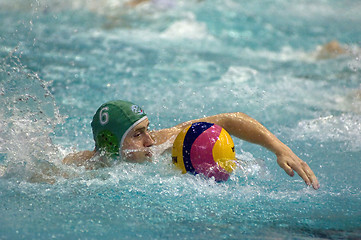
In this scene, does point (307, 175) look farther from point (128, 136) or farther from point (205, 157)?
point (128, 136)

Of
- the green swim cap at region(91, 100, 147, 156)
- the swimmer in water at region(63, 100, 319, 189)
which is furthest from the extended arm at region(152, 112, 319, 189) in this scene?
the green swim cap at region(91, 100, 147, 156)

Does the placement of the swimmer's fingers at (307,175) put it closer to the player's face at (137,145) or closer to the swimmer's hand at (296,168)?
the swimmer's hand at (296,168)

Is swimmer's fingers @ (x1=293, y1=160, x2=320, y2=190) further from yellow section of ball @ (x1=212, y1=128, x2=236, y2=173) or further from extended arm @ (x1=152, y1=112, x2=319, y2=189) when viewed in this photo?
yellow section of ball @ (x1=212, y1=128, x2=236, y2=173)

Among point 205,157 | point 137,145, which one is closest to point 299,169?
point 205,157

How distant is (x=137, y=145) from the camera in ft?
10.4

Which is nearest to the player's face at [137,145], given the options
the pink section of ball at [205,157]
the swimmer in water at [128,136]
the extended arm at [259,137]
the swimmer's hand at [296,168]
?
the swimmer in water at [128,136]

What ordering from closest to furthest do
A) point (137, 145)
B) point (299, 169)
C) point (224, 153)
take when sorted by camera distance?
1. point (299, 169)
2. point (224, 153)
3. point (137, 145)

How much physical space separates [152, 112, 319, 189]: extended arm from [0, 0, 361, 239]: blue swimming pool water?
21 centimetres

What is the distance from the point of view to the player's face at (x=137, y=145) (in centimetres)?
315

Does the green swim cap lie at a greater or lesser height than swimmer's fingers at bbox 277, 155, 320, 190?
greater

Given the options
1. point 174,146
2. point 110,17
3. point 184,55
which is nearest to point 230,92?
point 184,55

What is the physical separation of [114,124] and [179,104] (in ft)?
7.26

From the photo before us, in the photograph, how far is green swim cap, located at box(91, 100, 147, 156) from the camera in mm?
3168

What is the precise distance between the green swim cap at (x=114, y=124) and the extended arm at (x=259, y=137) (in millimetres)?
316
